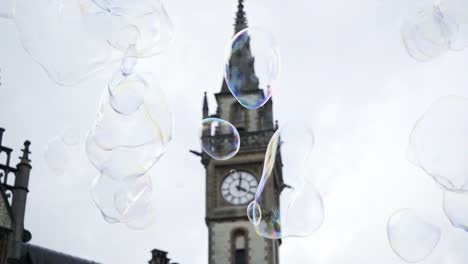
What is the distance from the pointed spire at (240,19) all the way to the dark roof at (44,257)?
22.3 metres

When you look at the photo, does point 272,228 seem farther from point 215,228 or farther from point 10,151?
point 215,228

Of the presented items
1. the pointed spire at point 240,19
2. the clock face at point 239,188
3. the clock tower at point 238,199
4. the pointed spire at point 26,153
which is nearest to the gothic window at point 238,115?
the clock tower at point 238,199

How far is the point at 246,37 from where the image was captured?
17.8m

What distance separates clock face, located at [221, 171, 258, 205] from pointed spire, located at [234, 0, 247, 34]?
381 inches

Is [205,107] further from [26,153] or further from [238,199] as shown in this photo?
[26,153]

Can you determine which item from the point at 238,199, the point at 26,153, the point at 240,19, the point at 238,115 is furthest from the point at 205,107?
the point at 26,153

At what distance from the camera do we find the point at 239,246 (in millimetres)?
41469

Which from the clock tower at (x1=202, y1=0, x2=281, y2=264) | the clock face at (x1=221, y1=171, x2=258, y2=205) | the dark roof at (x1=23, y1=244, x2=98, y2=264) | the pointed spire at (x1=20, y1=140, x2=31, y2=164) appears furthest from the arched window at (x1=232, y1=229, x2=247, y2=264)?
the pointed spire at (x1=20, y1=140, x2=31, y2=164)

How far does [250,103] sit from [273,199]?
25.8 m

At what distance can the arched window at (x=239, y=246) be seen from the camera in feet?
134

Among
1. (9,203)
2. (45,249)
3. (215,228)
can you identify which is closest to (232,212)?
(215,228)

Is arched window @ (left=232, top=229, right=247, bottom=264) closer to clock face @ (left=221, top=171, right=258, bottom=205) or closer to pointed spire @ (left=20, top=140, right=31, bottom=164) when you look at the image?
clock face @ (left=221, top=171, right=258, bottom=205)

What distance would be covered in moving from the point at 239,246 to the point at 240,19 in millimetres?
14817

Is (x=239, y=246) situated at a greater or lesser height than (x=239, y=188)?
lesser
